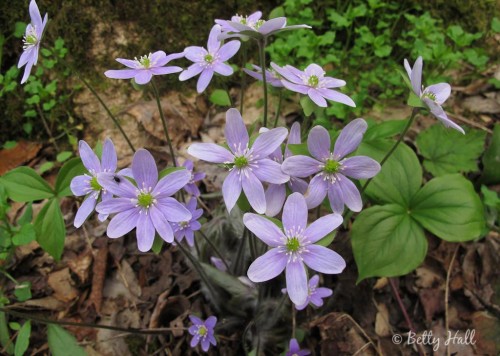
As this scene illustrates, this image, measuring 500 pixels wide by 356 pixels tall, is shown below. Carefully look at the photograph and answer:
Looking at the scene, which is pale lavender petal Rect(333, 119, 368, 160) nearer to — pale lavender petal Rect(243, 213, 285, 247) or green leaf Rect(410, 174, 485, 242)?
pale lavender petal Rect(243, 213, 285, 247)

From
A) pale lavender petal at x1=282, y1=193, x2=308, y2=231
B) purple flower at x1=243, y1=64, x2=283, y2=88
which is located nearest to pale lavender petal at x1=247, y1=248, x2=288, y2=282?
pale lavender petal at x1=282, y1=193, x2=308, y2=231

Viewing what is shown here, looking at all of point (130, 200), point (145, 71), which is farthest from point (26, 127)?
point (130, 200)

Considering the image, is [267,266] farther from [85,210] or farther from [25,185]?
[25,185]

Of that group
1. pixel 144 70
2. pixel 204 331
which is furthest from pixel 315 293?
pixel 144 70

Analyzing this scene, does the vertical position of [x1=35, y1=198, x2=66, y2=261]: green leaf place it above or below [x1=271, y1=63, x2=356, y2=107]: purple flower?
below

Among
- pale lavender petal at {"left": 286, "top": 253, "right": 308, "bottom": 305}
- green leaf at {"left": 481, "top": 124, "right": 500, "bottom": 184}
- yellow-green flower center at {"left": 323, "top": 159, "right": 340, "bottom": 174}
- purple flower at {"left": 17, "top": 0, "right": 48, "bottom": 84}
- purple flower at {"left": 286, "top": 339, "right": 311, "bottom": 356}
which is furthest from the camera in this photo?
green leaf at {"left": 481, "top": 124, "right": 500, "bottom": 184}

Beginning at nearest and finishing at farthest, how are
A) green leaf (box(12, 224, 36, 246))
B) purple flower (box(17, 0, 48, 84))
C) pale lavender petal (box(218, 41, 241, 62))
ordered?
purple flower (box(17, 0, 48, 84))
pale lavender petal (box(218, 41, 241, 62))
green leaf (box(12, 224, 36, 246))

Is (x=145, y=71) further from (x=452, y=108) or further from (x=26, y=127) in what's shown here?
(x=452, y=108)
